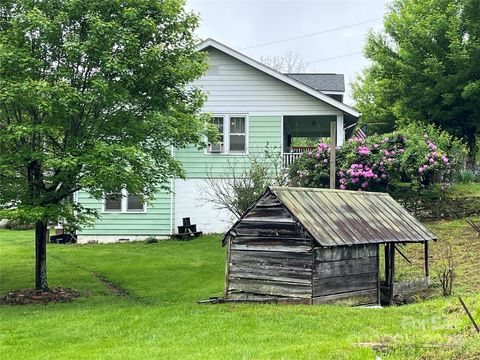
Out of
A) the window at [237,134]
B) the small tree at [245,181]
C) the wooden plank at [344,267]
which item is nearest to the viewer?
the wooden plank at [344,267]

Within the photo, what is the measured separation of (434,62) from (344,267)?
58.2 ft

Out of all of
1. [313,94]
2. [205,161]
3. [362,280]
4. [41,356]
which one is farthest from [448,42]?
[41,356]

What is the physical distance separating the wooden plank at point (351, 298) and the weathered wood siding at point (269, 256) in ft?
1.36

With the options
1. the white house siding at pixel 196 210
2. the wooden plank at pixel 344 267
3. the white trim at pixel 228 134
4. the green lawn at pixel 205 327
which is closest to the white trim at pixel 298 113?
the white trim at pixel 228 134

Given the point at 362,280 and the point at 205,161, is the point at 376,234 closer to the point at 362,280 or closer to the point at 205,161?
the point at 362,280

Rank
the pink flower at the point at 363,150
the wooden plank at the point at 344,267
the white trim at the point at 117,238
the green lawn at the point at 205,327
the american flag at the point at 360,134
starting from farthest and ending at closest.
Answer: the american flag at the point at 360,134 < the white trim at the point at 117,238 < the pink flower at the point at 363,150 < the wooden plank at the point at 344,267 < the green lawn at the point at 205,327

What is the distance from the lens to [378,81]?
31.7 metres

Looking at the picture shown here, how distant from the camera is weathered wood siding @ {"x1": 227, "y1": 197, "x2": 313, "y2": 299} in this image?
1098 cm

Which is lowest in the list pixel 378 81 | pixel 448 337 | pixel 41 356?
pixel 41 356

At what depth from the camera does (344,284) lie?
1156 centimetres

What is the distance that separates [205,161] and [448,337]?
57.2 feet

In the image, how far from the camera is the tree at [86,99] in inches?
466

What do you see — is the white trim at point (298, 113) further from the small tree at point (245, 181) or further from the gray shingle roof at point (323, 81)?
the gray shingle roof at point (323, 81)

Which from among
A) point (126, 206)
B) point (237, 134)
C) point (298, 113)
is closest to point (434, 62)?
point (298, 113)
